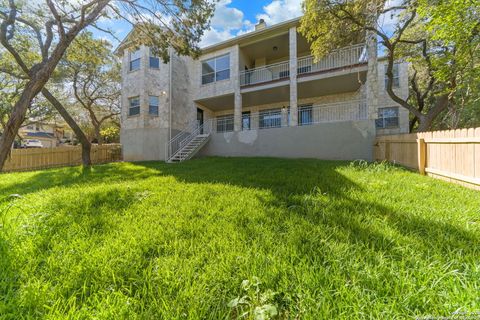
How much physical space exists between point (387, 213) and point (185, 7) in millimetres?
8604

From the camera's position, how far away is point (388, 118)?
44.6 feet

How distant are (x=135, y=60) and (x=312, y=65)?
11367 mm

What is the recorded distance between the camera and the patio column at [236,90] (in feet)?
40.5

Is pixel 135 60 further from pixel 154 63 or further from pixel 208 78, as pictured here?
pixel 208 78

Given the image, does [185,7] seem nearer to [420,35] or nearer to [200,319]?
[200,319]

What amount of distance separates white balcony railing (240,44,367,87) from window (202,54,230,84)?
125 cm

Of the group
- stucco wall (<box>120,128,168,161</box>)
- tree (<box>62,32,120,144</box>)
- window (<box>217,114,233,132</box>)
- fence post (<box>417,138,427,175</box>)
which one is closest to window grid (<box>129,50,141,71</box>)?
tree (<box>62,32,120,144</box>)

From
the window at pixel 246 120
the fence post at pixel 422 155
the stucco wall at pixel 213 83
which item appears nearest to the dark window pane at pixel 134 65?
the stucco wall at pixel 213 83

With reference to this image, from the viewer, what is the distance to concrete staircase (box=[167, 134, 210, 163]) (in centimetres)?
1135

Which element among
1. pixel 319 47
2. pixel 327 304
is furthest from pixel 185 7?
pixel 327 304

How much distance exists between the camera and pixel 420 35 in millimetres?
10266

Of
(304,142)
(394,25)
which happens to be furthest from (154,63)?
(394,25)

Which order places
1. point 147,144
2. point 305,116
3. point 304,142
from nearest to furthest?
1. point 304,142
2. point 147,144
3. point 305,116

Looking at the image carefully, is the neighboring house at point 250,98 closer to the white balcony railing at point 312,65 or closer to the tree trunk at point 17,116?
the white balcony railing at point 312,65
